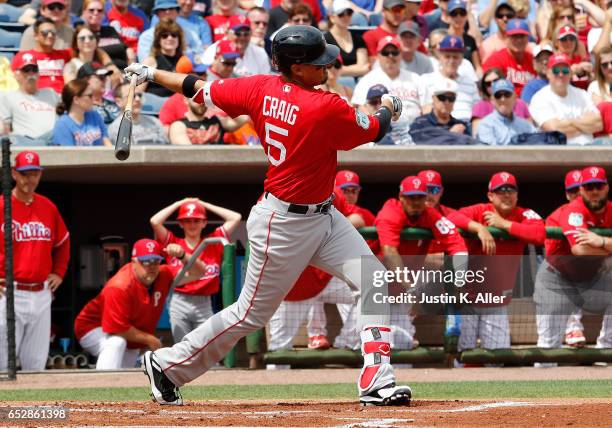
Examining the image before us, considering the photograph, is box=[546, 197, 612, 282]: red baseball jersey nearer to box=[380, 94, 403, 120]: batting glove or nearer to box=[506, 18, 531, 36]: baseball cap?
box=[506, 18, 531, 36]: baseball cap

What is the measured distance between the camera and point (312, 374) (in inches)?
354

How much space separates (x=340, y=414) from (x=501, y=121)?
635 centimetres

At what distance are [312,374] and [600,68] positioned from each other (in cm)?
511

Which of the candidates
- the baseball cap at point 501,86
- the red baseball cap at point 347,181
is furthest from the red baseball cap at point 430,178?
the baseball cap at point 501,86

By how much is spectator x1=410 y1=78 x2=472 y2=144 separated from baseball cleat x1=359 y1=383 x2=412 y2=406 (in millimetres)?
5430

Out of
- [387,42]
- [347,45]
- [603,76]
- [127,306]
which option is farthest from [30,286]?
[603,76]

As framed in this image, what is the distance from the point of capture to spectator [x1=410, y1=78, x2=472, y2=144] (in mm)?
10898

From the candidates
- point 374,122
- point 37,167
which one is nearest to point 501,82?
point 37,167

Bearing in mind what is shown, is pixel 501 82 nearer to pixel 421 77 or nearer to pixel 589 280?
pixel 421 77

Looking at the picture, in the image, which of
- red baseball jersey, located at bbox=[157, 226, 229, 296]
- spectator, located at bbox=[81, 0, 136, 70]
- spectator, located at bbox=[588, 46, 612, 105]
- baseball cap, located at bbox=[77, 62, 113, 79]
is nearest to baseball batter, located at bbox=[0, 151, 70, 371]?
red baseball jersey, located at bbox=[157, 226, 229, 296]

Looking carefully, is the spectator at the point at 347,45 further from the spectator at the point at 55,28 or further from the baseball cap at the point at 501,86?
the spectator at the point at 55,28

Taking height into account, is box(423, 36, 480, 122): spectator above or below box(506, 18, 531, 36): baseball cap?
below

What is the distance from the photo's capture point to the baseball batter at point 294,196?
5.53 meters

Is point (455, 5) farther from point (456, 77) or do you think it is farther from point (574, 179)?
point (574, 179)
